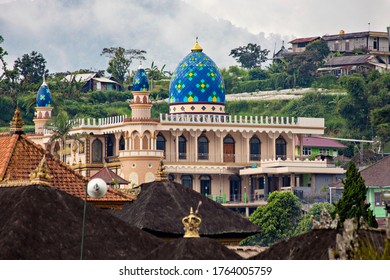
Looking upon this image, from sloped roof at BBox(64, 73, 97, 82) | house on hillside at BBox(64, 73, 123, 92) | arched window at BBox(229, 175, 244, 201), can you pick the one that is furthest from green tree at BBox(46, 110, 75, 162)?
house on hillside at BBox(64, 73, 123, 92)

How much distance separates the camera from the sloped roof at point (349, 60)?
18525 centimetres

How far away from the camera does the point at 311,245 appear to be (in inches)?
1307

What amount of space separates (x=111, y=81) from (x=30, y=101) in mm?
31996

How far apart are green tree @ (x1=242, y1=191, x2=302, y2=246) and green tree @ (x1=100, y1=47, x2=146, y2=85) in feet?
245

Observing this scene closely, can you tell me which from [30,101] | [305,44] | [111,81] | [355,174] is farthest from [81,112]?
[355,174]

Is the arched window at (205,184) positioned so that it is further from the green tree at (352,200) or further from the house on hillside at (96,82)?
the green tree at (352,200)

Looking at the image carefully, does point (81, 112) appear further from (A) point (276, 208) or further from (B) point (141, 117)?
(A) point (276, 208)

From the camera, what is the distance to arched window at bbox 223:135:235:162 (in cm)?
13388

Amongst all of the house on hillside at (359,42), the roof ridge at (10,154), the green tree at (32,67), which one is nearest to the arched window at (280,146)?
the green tree at (32,67)

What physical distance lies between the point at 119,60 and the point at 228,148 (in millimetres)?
53023

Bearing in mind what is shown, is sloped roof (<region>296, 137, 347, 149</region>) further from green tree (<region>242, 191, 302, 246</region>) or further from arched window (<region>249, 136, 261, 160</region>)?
green tree (<region>242, 191, 302, 246</region>)

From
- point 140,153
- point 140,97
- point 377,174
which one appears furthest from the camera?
point 140,153

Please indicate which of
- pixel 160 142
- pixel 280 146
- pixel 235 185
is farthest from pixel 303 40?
pixel 160 142

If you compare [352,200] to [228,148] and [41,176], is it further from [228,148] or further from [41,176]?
[228,148]
